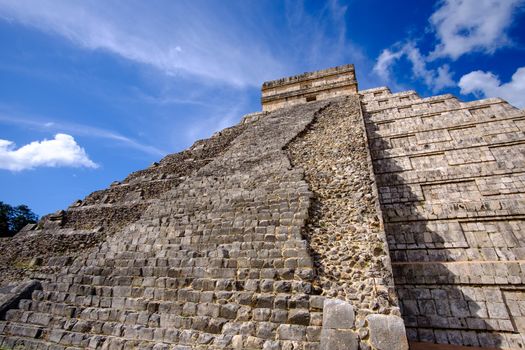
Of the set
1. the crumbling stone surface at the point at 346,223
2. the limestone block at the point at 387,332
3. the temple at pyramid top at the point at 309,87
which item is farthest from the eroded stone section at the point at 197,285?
the temple at pyramid top at the point at 309,87

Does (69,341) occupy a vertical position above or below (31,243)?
below

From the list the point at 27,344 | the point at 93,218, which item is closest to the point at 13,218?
the point at 93,218

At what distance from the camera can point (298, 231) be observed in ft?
15.2

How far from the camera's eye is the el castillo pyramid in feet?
11.9

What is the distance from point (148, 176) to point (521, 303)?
10.8m

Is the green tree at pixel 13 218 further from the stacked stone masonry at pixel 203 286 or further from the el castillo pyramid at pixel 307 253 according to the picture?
the stacked stone masonry at pixel 203 286

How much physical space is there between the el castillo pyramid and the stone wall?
3 centimetres

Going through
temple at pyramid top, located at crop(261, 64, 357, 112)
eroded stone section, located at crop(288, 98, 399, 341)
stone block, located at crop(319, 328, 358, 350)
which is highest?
temple at pyramid top, located at crop(261, 64, 357, 112)

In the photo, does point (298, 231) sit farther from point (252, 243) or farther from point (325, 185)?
point (325, 185)

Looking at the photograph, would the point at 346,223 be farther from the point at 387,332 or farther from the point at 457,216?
the point at 457,216

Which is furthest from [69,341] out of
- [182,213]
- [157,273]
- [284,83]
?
[284,83]

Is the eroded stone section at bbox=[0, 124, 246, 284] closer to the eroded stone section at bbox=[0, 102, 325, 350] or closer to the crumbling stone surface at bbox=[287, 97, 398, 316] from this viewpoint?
the eroded stone section at bbox=[0, 102, 325, 350]

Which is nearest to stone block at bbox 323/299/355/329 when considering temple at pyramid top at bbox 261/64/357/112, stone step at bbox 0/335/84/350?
stone step at bbox 0/335/84/350

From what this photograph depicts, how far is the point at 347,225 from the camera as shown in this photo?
4.70 meters
